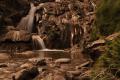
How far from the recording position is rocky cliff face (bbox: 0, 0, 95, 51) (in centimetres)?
2267

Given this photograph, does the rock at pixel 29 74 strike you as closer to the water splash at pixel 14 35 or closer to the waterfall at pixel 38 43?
the water splash at pixel 14 35

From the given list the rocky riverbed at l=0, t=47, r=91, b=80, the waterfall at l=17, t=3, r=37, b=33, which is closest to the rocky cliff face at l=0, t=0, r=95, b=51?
the waterfall at l=17, t=3, r=37, b=33

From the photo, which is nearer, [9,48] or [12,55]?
[12,55]

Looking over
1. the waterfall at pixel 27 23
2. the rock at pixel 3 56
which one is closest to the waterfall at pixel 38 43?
the waterfall at pixel 27 23

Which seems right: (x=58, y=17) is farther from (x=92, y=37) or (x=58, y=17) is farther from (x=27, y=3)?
(x=92, y=37)

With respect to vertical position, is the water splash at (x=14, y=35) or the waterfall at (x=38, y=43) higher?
the water splash at (x=14, y=35)

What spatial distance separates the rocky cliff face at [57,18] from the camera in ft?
74.4

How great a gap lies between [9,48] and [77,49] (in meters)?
4.10

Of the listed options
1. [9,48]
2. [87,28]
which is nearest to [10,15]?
[9,48]

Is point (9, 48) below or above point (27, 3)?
below

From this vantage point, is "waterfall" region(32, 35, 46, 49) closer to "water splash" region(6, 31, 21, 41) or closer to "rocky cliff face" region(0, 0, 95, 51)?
"rocky cliff face" region(0, 0, 95, 51)

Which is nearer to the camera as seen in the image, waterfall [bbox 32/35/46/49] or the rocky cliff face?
waterfall [bbox 32/35/46/49]

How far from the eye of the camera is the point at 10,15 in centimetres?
2438

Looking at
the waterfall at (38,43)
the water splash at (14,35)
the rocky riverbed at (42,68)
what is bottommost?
the rocky riverbed at (42,68)
